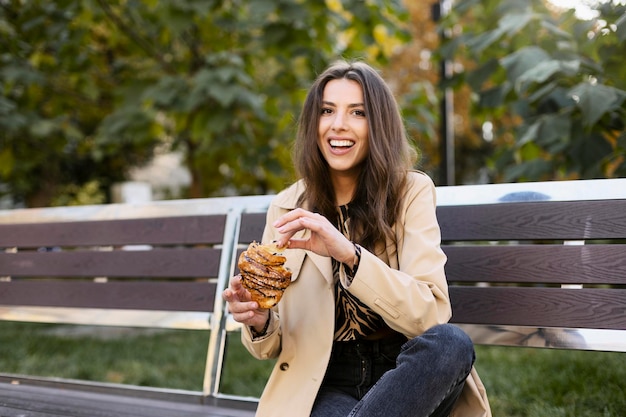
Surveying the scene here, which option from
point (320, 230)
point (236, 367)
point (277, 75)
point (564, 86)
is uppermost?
point (277, 75)

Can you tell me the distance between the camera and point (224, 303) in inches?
124

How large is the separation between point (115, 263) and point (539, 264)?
2.11m

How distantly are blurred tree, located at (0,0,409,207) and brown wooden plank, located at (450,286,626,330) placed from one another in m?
2.25

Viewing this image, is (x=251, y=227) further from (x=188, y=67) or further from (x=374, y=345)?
(x=188, y=67)

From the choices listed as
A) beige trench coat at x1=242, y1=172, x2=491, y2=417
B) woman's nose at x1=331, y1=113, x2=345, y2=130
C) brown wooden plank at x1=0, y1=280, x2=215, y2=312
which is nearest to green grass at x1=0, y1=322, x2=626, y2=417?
brown wooden plank at x1=0, y1=280, x2=215, y2=312

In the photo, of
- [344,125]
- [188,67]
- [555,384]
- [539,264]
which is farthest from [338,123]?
[188,67]

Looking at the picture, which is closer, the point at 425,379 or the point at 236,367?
the point at 425,379

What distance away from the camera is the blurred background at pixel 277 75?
342cm

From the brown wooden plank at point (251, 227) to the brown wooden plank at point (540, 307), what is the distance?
3.08ft

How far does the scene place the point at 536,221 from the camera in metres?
2.61

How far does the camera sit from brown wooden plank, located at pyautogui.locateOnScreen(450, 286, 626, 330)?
2441 millimetres

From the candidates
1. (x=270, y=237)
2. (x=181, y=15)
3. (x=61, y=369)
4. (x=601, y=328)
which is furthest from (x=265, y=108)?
(x=601, y=328)

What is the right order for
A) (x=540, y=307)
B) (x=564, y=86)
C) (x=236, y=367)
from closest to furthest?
(x=540, y=307)
(x=564, y=86)
(x=236, y=367)

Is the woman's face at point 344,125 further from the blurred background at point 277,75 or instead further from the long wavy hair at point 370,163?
the blurred background at point 277,75
